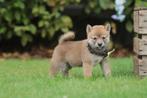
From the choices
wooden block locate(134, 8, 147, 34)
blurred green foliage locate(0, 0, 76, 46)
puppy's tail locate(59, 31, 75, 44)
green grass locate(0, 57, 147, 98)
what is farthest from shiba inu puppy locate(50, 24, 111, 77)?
blurred green foliage locate(0, 0, 76, 46)

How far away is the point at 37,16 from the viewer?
13.5 metres

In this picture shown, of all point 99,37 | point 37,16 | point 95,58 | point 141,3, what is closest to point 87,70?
point 95,58

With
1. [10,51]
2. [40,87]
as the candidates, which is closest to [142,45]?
[40,87]

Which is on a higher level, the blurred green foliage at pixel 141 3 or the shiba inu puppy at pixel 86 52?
the blurred green foliage at pixel 141 3

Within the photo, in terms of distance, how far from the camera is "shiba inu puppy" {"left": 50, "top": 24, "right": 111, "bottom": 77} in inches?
327

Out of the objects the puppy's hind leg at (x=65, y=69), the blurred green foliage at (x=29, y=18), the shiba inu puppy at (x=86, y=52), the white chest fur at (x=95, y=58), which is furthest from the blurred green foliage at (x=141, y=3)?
the blurred green foliage at (x=29, y=18)

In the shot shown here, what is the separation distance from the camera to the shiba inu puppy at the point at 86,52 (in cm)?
831

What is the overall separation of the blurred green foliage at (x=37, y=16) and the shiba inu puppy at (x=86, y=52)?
418 centimetres

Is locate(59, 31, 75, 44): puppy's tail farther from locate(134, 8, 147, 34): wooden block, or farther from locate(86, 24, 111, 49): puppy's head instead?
locate(134, 8, 147, 34): wooden block

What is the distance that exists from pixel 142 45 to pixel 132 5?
4944mm

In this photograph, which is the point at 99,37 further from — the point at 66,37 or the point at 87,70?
the point at 66,37

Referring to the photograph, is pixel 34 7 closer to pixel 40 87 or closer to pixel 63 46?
pixel 63 46

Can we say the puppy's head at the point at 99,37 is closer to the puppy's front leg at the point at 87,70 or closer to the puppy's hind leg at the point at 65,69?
the puppy's front leg at the point at 87,70

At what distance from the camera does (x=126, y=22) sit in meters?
13.6
